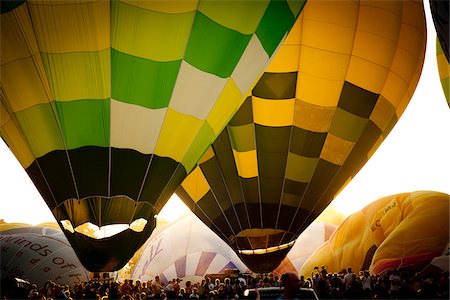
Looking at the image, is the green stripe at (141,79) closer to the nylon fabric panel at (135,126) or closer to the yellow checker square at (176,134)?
the nylon fabric panel at (135,126)

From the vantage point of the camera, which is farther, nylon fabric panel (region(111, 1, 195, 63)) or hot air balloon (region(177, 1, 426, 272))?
hot air balloon (region(177, 1, 426, 272))

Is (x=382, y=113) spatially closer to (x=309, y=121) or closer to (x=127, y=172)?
(x=309, y=121)

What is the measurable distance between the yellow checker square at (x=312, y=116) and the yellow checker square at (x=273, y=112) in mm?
108

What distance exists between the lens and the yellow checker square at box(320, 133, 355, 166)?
1112cm

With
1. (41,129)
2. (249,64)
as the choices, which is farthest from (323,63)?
(41,129)

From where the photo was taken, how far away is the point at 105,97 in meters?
7.23

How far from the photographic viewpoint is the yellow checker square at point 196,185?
11750 mm

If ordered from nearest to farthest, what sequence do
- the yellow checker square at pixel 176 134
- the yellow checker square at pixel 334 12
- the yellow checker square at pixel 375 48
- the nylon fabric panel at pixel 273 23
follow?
the yellow checker square at pixel 176 134 < the nylon fabric panel at pixel 273 23 < the yellow checker square at pixel 334 12 < the yellow checker square at pixel 375 48

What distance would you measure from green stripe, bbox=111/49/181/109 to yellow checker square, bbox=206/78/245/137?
0.76 meters

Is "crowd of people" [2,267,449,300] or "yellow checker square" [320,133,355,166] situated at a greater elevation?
"yellow checker square" [320,133,355,166]

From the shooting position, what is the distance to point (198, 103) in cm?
775

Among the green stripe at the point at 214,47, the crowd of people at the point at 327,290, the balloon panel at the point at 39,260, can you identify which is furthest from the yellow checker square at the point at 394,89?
the balloon panel at the point at 39,260

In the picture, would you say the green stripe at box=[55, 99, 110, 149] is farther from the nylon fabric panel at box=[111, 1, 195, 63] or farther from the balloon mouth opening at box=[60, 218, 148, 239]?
the balloon mouth opening at box=[60, 218, 148, 239]

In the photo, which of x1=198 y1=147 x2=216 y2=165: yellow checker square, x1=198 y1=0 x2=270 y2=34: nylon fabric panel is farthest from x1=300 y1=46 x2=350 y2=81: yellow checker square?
x1=198 y1=0 x2=270 y2=34: nylon fabric panel
